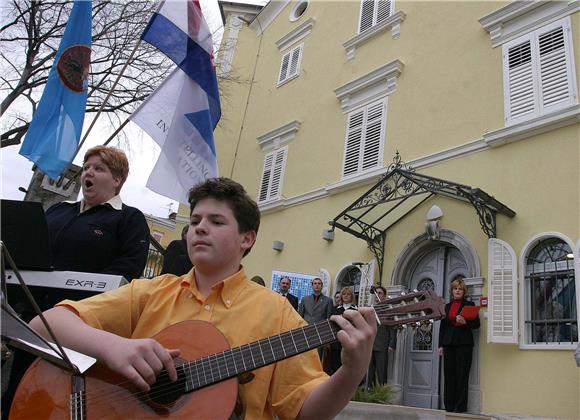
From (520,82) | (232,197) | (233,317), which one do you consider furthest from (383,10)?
(233,317)

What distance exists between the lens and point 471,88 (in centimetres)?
920

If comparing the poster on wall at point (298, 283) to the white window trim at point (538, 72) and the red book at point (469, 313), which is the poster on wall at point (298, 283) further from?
the white window trim at point (538, 72)

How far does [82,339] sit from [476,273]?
7.04m

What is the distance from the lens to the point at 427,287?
28.2ft

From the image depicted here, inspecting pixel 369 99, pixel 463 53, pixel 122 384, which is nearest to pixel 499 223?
pixel 463 53

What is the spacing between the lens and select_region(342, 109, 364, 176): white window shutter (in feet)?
36.7

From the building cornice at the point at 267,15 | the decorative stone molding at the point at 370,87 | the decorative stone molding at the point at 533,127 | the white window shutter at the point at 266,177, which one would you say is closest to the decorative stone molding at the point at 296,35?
the building cornice at the point at 267,15

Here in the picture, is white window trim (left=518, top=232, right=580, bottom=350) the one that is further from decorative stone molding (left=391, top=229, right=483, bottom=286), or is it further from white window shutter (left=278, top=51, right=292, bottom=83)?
white window shutter (left=278, top=51, right=292, bottom=83)

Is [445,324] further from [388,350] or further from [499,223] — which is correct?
[499,223]

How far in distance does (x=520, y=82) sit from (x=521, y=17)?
1.37 metres

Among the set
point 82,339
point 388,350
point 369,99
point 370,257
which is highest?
point 369,99

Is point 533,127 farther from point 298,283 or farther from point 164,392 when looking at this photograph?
point 164,392

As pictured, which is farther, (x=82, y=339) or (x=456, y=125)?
(x=456, y=125)

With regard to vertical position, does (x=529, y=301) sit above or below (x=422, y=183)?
below
